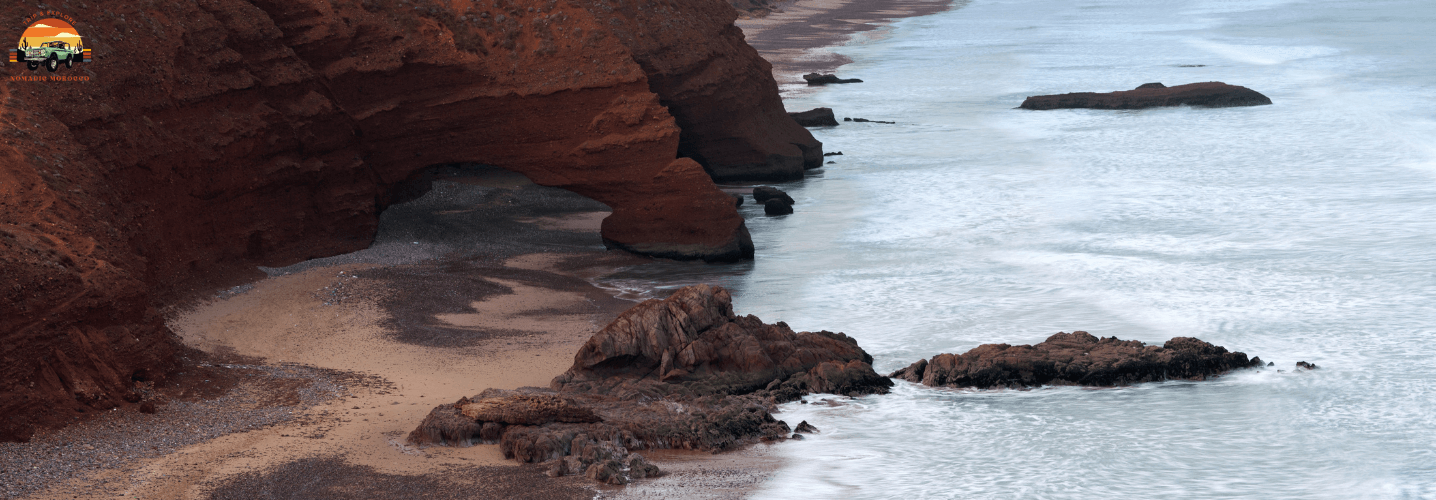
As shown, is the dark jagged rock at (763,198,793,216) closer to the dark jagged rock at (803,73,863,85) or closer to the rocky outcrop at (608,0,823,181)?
the rocky outcrop at (608,0,823,181)

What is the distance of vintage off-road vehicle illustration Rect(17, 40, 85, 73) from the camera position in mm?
10586

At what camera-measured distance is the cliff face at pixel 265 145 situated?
8.57 m

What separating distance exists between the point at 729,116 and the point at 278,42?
8725mm

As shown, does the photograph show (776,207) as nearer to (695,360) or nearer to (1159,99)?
(695,360)

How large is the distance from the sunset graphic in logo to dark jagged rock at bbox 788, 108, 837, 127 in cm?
1920

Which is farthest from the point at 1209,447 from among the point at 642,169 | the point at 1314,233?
the point at 1314,233

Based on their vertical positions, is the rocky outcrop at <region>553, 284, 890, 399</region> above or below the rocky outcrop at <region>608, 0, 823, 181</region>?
below

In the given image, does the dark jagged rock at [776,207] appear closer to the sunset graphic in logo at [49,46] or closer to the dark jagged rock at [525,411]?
the sunset graphic in logo at [49,46]

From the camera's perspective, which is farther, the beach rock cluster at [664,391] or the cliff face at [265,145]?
the cliff face at [265,145]

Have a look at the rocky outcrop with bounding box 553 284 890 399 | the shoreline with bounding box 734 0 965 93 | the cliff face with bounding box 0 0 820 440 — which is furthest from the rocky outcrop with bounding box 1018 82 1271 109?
the rocky outcrop with bounding box 553 284 890 399

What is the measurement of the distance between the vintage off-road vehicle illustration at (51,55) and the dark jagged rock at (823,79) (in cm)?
2862

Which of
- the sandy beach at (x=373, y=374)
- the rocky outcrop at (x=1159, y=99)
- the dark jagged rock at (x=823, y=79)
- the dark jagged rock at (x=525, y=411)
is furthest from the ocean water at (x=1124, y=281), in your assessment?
the dark jagged rock at (x=823, y=79)

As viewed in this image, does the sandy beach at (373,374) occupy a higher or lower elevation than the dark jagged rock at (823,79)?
lower

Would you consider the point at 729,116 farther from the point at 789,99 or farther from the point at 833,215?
the point at 789,99
